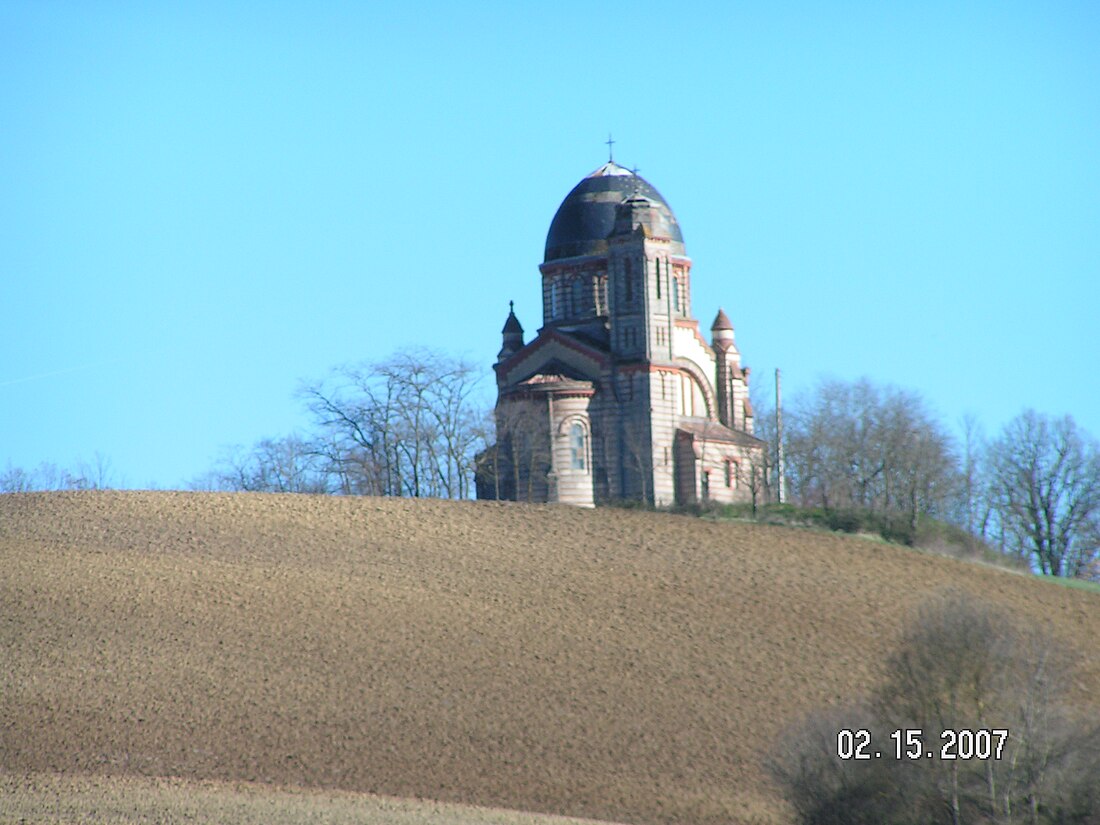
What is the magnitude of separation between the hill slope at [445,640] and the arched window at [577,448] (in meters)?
14.2

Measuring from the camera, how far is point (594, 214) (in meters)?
74.8

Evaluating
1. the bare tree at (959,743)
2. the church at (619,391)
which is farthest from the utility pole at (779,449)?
the bare tree at (959,743)

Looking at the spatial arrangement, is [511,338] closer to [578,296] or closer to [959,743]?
[578,296]

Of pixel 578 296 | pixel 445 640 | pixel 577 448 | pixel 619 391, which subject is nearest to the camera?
pixel 445 640

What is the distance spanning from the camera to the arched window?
68.9 m

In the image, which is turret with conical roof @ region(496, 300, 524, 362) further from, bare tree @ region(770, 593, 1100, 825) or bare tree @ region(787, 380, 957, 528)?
bare tree @ region(770, 593, 1100, 825)

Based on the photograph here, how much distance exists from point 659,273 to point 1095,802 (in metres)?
45.0

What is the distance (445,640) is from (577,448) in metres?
29.0

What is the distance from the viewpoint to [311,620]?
135ft

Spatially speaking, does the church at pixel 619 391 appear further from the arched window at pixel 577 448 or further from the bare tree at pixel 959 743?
the bare tree at pixel 959 743

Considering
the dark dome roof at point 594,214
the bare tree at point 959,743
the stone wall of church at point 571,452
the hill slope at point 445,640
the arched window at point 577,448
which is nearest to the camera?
the bare tree at point 959,743

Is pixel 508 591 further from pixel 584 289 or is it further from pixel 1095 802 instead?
pixel 584 289

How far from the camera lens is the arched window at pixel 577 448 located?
68938mm

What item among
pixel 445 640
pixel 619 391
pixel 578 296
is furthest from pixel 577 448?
pixel 445 640
